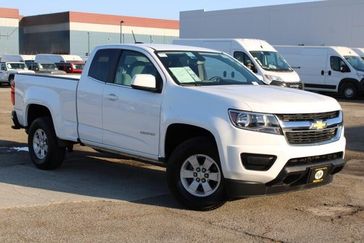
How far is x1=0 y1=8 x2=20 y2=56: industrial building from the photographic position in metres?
99.2

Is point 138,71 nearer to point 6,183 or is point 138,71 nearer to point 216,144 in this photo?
point 216,144

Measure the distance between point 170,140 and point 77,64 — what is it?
35.8 metres

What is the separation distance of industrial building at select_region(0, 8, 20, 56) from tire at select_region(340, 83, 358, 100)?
269 ft

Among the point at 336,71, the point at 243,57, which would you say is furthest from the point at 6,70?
the point at 336,71

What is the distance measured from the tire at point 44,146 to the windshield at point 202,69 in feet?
7.75

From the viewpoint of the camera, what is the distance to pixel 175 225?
19.1ft

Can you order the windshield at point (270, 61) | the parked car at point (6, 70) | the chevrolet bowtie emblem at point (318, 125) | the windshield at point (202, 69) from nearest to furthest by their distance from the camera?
the chevrolet bowtie emblem at point (318, 125) < the windshield at point (202, 69) < the windshield at point (270, 61) < the parked car at point (6, 70)

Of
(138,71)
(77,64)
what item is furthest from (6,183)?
(77,64)

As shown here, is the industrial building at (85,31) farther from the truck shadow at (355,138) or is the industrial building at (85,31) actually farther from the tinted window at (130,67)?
the tinted window at (130,67)

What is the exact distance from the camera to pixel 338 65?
26.5m

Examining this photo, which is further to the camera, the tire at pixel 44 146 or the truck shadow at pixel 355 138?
the truck shadow at pixel 355 138

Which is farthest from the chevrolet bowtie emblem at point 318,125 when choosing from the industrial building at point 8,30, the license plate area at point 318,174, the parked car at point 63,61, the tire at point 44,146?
the industrial building at point 8,30

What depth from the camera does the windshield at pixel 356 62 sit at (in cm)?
2653

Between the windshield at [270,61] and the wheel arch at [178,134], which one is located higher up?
the windshield at [270,61]
